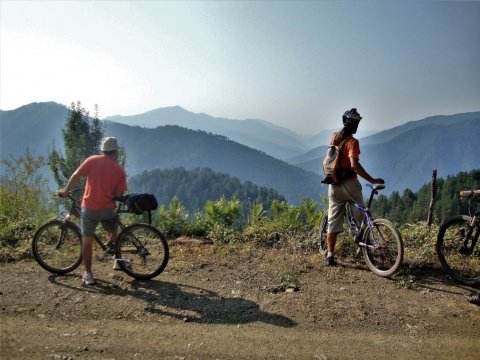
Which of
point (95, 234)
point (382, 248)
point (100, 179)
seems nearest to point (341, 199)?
point (382, 248)

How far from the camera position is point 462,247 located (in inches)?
237

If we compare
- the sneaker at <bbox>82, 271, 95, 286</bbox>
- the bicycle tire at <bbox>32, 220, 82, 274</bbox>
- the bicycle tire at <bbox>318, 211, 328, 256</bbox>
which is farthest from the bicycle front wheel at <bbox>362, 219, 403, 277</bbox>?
the bicycle tire at <bbox>32, 220, 82, 274</bbox>

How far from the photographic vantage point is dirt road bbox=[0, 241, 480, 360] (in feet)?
13.4

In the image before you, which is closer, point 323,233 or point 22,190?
point 323,233

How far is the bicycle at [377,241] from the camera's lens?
5.83 meters

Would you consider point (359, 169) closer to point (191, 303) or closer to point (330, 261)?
point (330, 261)

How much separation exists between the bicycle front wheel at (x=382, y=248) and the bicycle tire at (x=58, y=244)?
5.01 metres

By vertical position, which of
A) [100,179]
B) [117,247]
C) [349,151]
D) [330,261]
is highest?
[349,151]

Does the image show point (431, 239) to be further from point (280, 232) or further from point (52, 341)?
point (52, 341)

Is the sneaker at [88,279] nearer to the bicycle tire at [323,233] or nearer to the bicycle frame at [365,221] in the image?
the bicycle tire at [323,233]

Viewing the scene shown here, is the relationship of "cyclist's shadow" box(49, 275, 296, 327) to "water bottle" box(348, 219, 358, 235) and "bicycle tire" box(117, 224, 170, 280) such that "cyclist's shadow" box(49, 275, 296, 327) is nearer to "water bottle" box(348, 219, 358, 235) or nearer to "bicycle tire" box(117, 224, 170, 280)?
"bicycle tire" box(117, 224, 170, 280)

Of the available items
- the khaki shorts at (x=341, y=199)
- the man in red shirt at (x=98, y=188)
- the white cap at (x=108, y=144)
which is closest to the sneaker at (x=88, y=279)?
the man in red shirt at (x=98, y=188)

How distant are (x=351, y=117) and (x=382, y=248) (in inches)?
87.7

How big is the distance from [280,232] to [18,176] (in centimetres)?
778
